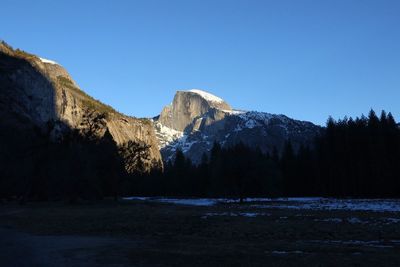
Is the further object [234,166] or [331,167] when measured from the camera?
[331,167]

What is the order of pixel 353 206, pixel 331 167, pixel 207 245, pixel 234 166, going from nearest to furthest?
pixel 207 245
pixel 353 206
pixel 234 166
pixel 331 167

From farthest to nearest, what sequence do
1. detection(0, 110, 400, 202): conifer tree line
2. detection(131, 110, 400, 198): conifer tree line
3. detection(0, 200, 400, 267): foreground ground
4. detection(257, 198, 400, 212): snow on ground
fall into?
detection(131, 110, 400, 198): conifer tree line < detection(0, 110, 400, 202): conifer tree line < detection(257, 198, 400, 212): snow on ground < detection(0, 200, 400, 267): foreground ground

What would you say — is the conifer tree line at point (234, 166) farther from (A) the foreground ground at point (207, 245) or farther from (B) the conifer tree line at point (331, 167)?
(A) the foreground ground at point (207, 245)

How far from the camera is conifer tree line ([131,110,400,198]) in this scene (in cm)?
8469

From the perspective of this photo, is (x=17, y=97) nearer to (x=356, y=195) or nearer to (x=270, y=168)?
(x=270, y=168)

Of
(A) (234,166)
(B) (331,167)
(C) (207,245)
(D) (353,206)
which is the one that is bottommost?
(C) (207,245)

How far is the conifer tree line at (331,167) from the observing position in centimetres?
8469

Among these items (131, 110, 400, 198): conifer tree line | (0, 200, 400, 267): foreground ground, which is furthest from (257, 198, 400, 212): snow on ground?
(131, 110, 400, 198): conifer tree line

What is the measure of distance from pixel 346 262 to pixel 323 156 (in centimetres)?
9101

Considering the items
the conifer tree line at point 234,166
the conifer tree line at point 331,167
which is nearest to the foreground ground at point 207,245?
the conifer tree line at point 234,166

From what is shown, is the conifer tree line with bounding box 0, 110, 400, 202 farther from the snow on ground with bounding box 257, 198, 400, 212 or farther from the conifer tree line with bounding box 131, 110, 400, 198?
the snow on ground with bounding box 257, 198, 400, 212

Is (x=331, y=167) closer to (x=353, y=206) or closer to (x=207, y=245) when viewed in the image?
(x=353, y=206)

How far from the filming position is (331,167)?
98.7 meters

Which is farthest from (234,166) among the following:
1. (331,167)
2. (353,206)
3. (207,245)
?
(207,245)
